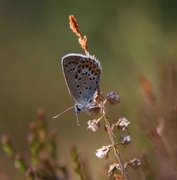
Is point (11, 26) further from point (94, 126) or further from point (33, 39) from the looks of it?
point (94, 126)

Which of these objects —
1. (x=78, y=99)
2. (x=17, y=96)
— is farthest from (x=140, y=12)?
(x=17, y=96)

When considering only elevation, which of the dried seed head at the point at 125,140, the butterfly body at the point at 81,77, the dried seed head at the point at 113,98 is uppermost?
the butterfly body at the point at 81,77

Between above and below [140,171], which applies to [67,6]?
above

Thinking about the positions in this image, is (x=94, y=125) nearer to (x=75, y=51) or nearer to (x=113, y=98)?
(x=113, y=98)

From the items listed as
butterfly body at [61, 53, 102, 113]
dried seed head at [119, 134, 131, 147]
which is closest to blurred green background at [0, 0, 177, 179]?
butterfly body at [61, 53, 102, 113]

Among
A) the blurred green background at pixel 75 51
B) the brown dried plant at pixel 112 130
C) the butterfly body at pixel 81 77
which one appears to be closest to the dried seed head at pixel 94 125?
the brown dried plant at pixel 112 130

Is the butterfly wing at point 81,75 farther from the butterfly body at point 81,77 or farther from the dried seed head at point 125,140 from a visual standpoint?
the dried seed head at point 125,140
